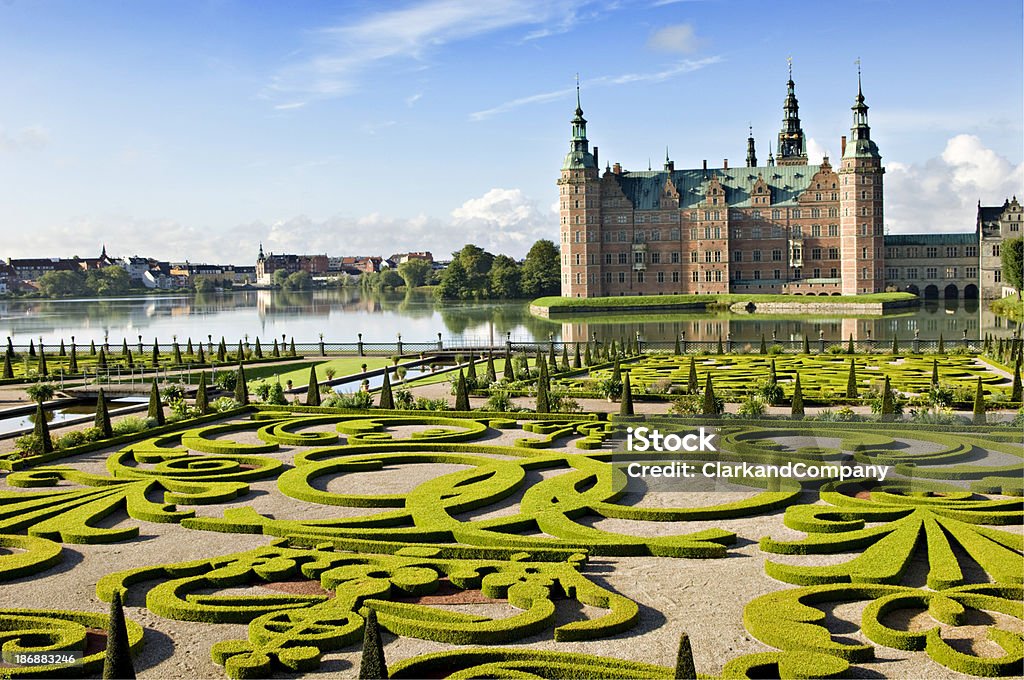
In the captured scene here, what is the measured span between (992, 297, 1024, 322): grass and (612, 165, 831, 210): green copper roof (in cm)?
2508

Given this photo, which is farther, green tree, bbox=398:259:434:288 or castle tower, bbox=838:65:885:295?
green tree, bbox=398:259:434:288

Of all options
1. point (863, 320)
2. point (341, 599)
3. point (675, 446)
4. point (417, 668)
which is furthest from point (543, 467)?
point (863, 320)

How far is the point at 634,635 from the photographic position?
377 inches

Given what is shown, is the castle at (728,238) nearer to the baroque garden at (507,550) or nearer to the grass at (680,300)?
the grass at (680,300)

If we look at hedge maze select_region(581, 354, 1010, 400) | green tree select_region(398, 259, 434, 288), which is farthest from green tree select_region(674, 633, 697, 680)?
green tree select_region(398, 259, 434, 288)

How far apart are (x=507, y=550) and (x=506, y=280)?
333 feet

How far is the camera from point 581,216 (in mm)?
98062

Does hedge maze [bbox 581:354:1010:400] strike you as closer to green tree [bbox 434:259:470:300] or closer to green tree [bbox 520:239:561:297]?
green tree [bbox 520:239:561:297]

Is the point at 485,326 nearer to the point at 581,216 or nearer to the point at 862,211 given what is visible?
the point at 581,216

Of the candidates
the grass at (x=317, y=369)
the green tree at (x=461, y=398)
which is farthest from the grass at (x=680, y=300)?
the green tree at (x=461, y=398)

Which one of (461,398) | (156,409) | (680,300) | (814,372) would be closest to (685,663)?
(461,398)

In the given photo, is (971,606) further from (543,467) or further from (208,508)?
(208,508)

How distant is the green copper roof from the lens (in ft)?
325

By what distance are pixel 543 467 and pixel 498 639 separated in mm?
8055
